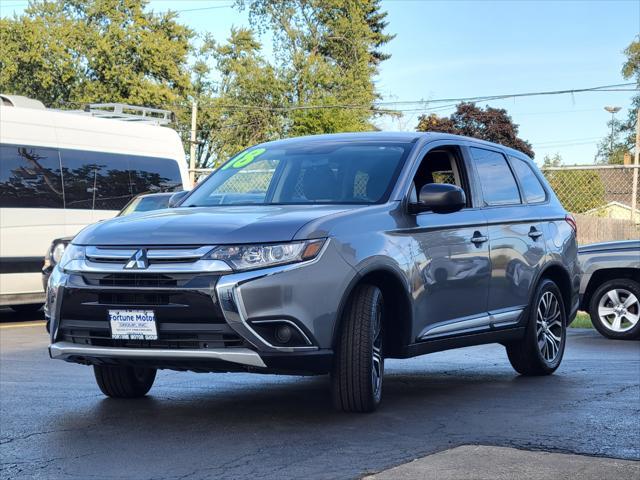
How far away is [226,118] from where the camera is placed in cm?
6438

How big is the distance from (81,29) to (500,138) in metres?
19.8

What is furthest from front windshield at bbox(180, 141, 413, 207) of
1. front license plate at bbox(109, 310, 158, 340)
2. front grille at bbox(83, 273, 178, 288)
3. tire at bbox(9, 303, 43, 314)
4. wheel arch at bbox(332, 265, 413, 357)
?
tire at bbox(9, 303, 43, 314)

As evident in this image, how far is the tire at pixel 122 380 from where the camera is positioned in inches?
303

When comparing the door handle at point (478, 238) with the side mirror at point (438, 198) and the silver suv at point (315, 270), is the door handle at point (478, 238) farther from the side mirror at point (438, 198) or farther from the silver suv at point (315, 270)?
the side mirror at point (438, 198)

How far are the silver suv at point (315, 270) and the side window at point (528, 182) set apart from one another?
0.38 m

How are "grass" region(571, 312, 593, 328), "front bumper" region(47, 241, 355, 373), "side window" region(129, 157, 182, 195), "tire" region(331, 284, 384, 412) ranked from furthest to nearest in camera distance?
"side window" region(129, 157, 182, 195)
"grass" region(571, 312, 593, 328)
"tire" region(331, 284, 384, 412)
"front bumper" region(47, 241, 355, 373)

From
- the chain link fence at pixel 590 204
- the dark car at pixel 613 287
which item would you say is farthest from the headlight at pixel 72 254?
the chain link fence at pixel 590 204

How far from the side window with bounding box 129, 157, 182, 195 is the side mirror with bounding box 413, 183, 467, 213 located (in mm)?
10947

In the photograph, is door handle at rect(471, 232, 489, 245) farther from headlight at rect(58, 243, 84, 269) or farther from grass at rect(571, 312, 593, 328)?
grass at rect(571, 312, 593, 328)

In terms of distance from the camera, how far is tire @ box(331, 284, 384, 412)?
6715 millimetres

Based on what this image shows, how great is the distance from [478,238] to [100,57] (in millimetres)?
47090

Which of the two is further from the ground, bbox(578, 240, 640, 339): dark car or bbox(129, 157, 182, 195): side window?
bbox(129, 157, 182, 195): side window

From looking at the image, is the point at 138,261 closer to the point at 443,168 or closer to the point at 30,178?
the point at 443,168

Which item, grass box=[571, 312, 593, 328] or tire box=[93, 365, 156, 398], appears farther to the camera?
grass box=[571, 312, 593, 328]
